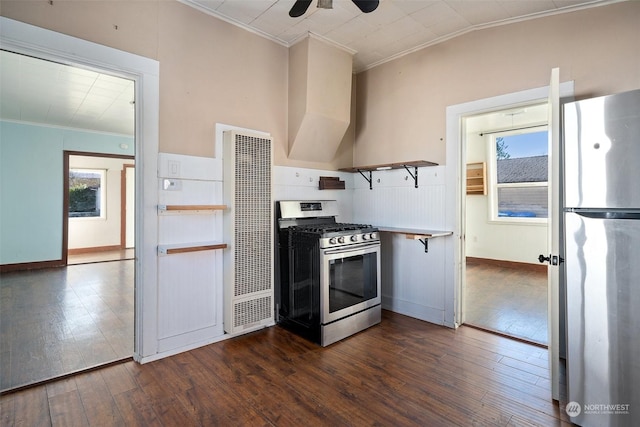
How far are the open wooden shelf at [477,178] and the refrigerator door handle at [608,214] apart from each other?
4.80 metres

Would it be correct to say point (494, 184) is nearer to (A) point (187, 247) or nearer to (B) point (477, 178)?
(B) point (477, 178)

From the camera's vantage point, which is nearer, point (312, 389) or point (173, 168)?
point (312, 389)

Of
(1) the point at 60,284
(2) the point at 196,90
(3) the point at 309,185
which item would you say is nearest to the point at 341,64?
(3) the point at 309,185

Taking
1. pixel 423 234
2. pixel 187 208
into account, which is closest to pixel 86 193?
pixel 187 208

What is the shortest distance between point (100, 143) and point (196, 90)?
16.6 ft

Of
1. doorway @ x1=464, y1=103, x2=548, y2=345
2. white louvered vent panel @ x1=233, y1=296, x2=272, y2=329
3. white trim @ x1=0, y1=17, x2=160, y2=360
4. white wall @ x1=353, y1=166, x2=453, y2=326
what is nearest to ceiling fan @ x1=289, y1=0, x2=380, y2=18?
white trim @ x1=0, y1=17, x2=160, y2=360

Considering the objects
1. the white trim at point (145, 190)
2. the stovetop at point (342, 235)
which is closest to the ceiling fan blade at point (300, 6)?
the white trim at point (145, 190)

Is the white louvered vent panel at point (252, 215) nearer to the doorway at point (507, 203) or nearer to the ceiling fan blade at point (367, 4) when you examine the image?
the ceiling fan blade at point (367, 4)

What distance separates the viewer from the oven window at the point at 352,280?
275cm

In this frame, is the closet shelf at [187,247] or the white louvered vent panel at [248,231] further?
the white louvered vent panel at [248,231]

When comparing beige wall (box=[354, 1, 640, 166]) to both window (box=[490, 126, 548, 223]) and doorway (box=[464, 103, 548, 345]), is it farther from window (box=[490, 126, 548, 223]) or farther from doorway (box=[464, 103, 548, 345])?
window (box=[490, 126, 548, 223])

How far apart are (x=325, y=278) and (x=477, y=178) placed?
487cm

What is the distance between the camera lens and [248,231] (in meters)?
2.81

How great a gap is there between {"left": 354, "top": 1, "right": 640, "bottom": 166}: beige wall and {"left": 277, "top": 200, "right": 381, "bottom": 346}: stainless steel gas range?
1.23 m
